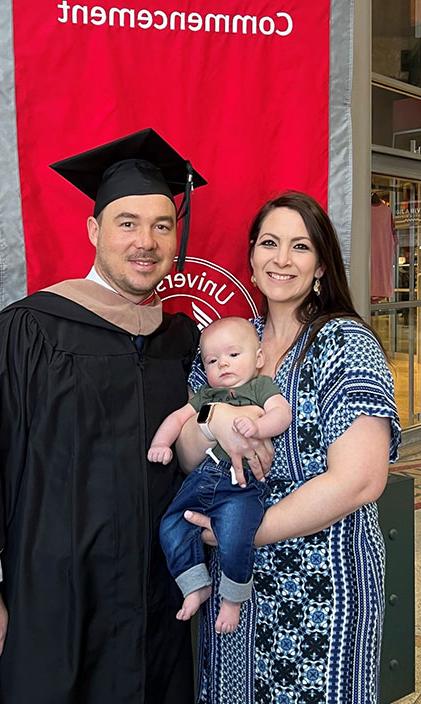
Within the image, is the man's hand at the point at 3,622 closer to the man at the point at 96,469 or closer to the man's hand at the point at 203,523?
the man at the point at 96,469

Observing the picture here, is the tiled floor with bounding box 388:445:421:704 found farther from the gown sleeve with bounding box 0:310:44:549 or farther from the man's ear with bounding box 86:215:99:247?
the man's ear with bounding box 86:215:99:247

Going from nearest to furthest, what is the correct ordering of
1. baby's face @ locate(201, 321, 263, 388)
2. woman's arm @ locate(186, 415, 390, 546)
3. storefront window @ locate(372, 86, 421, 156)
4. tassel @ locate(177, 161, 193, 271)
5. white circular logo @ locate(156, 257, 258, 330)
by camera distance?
woman's arm @ locate(186, 415, 390, 546), baby's face @ locate(201, 321, 263, 388), tassel @ locate(177, 161, 193, 271), white circular logo @ locate(156, 257, 258, 330), storefront window @ locate(372, 86, 421, 156)

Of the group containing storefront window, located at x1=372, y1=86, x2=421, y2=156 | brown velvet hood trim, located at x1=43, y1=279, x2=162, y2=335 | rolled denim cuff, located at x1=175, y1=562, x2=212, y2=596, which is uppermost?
storefront window, located at x1=372, y1=86, x2=421, y2=156

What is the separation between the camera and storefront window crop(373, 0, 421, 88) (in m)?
6.12

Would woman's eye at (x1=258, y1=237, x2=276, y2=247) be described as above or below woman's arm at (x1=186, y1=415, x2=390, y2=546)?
above

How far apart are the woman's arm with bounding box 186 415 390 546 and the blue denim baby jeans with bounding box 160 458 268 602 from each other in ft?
0.26

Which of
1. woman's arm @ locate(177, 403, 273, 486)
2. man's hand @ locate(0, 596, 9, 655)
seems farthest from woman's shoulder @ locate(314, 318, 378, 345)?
man's hand @ locate(0, 596, 9, 655)

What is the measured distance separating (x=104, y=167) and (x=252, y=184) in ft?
2.02

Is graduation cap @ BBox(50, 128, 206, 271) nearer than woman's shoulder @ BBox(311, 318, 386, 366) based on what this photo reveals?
No

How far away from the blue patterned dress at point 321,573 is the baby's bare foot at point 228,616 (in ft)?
0.23

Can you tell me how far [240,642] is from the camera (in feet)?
5.94

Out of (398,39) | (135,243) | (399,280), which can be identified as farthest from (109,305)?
(398,39)

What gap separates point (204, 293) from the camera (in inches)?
92.1

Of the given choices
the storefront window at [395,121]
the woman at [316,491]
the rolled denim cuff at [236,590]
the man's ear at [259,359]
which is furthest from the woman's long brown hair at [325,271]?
the storefront window at [395,121]
